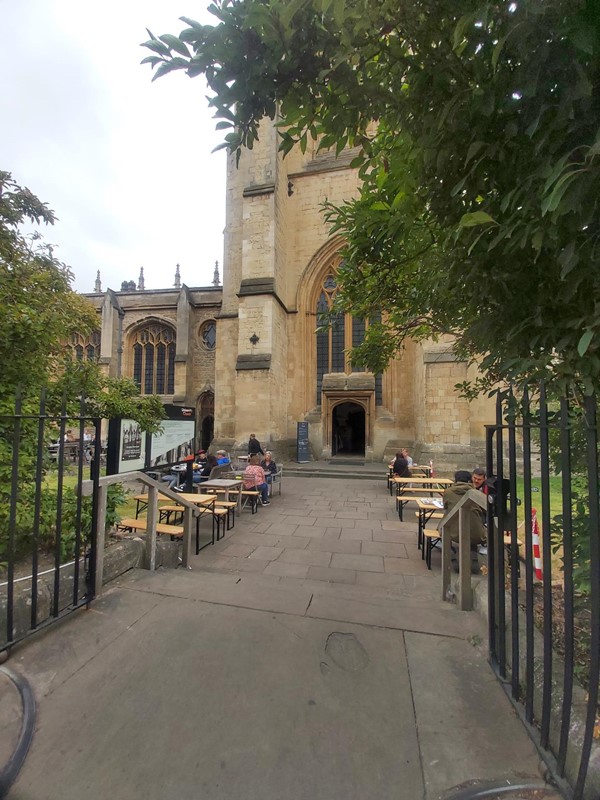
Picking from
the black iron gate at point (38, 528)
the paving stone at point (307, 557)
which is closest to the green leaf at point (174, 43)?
the black iron gate at point (38, 528)

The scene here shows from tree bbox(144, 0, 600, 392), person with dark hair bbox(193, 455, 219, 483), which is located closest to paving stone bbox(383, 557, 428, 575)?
tree bbox(144, 0, 600, 392)

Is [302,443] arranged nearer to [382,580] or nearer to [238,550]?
[238,550]

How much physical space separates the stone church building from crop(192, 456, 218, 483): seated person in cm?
380

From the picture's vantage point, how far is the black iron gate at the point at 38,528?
7.53 feet

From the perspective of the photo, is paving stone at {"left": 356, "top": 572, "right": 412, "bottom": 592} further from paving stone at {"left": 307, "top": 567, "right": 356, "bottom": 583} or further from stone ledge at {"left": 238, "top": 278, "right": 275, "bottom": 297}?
stone ledge at {"left": 238, "top": 278, "right": 275, "bottom": 297}

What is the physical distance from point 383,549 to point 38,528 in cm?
427

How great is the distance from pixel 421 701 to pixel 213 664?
119cm

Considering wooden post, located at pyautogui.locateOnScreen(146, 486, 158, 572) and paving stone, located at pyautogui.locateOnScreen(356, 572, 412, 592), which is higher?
wooden post, located at pyautogui.locateOnScreen(146, 486, 158, 572)

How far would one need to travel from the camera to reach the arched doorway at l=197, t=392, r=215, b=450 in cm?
2139

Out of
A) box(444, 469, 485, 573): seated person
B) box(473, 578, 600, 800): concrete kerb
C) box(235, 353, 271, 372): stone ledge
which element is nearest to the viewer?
box(473, 578, 600, 800): concrete kerb

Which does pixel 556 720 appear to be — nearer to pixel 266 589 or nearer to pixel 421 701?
pixel 421 701

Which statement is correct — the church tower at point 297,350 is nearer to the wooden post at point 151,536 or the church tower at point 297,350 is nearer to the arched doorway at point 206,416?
the arched doorway at point 206,416

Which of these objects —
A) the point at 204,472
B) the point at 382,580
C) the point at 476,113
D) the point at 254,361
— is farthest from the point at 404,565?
the point at 254,361

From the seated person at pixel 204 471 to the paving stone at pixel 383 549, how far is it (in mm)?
4978
